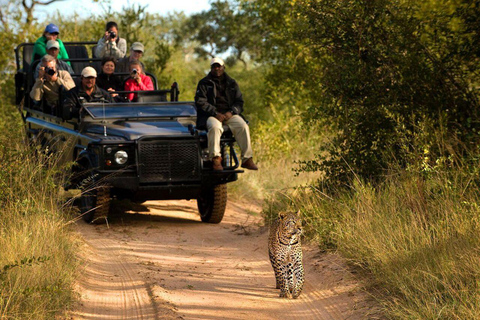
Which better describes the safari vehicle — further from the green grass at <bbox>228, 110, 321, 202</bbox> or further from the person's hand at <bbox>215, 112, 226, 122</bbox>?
the green grass at <bbox>228, 110, 321, 202</bbox>

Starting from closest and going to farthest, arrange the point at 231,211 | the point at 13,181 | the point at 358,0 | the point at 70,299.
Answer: the point at 70,299, the point at 13,181, the point at 358,0, the point at 231,211

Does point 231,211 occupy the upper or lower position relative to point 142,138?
lower

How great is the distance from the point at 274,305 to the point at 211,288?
0.74m

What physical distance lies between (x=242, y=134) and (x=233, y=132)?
0.12 m

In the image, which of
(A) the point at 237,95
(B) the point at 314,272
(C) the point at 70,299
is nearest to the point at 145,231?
(A) the point at 237,95

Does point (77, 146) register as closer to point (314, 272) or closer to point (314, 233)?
point (314, 233)

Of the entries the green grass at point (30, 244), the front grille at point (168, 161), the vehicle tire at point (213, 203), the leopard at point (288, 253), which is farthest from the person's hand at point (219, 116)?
the leopard at point (288, 253)

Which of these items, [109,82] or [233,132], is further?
[109,82]

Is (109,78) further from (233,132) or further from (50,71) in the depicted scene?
(233,132)

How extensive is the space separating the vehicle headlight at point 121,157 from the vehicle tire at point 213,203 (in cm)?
126

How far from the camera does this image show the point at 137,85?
10.9 metres

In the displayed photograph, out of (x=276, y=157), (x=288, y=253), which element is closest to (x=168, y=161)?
(x=288, y=253)

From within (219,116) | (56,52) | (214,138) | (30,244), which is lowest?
(30,244)

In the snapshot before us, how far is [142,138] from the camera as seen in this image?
8.84 meters
